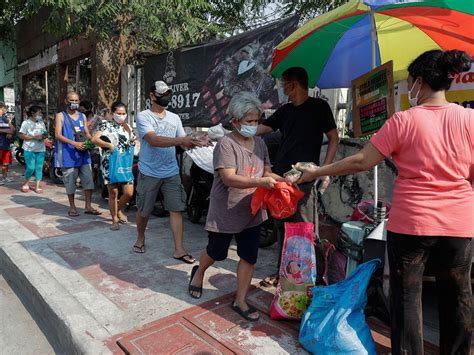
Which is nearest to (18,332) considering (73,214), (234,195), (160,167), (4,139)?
(160,167)

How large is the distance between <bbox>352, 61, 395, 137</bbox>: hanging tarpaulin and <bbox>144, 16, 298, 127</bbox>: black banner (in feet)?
6.58

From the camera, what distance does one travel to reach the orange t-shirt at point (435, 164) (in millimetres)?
1880

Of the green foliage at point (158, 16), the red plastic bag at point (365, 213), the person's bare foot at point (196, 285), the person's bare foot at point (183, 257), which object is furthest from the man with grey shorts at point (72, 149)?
the red plastic bag at point (365, 213)

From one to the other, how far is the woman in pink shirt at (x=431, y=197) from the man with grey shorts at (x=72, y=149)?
15.1 ft

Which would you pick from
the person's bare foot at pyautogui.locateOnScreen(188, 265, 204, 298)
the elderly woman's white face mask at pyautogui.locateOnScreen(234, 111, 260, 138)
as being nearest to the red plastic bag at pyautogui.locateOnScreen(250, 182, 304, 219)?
the elderly woman's white face mask at pyautogui.locateOnScreen(234, 111, 260, 138)

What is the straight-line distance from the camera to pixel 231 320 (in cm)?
280

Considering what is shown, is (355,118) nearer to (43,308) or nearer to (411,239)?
(411,239)

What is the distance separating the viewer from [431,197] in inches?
76.0

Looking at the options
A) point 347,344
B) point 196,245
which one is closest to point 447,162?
point 347,344

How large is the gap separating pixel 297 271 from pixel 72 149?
418 centimetres

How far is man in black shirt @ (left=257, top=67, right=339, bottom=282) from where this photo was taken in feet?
9.98

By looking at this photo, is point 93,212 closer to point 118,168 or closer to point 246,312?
point 118,168

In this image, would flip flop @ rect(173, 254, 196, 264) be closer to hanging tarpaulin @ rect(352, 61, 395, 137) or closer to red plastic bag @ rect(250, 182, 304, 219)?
red plastic bag @ rect(250, 182, 304, 219)

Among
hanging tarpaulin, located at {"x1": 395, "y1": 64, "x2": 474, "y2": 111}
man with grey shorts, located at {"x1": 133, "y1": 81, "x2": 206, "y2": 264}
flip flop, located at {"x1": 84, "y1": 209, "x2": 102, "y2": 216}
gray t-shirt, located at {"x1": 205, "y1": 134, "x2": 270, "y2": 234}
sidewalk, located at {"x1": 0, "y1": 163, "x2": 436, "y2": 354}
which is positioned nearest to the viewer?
sidewalk, located at {"x1": 0, "y1": 163, "x2": 436, "y2": 354}
